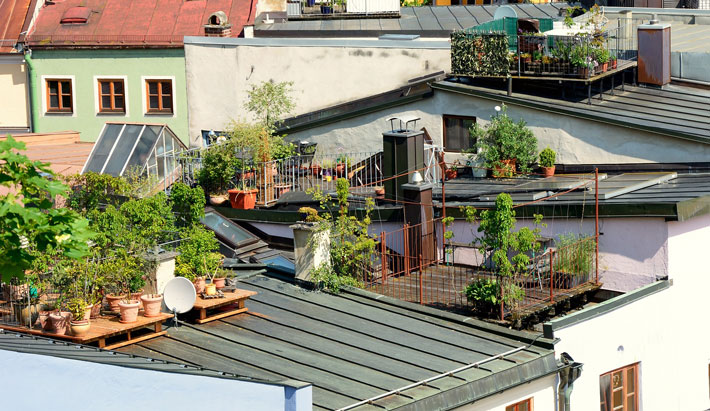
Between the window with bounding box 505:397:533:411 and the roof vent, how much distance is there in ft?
80.8

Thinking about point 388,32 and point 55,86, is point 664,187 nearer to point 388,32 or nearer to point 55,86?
point 388,32

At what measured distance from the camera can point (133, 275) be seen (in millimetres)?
25000

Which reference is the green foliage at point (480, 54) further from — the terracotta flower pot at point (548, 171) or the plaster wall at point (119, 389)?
the plaster wall at point (119, 389)

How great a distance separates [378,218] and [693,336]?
7.29 m

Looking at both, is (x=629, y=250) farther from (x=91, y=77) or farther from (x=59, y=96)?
A: (x=59, y=96)

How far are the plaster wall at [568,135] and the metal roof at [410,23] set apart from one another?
24.1 ft

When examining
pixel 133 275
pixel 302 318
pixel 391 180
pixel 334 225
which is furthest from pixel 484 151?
pixel 133 275

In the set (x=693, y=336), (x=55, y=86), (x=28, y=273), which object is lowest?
(x=693, y=336)

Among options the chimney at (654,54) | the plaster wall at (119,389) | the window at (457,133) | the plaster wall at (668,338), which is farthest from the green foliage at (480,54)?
the plaster wall at (119,389)

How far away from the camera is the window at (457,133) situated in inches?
1378

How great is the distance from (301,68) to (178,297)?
17.6m

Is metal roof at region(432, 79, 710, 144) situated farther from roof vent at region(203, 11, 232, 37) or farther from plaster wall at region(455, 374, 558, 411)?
roof vent at region(203, 11, 232, 37)

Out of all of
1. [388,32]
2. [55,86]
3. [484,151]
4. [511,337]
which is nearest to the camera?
[511,337]

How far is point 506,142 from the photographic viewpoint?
3300 cm
